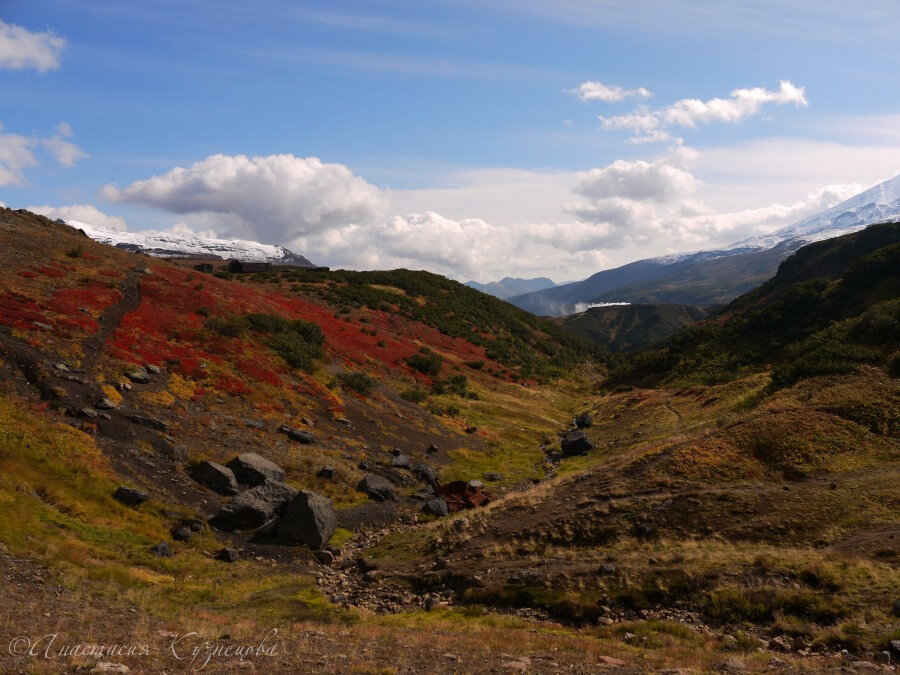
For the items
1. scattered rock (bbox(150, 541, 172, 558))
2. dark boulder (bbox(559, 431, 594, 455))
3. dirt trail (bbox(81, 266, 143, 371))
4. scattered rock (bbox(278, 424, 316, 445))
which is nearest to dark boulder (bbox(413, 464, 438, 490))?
scattered rock (bbox(278, 424, 316, 445))

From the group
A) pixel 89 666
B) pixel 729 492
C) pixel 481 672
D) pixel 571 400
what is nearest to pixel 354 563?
pixel 481 672

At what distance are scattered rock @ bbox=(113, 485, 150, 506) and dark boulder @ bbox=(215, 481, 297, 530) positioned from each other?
12.5ft

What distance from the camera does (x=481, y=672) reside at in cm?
1439

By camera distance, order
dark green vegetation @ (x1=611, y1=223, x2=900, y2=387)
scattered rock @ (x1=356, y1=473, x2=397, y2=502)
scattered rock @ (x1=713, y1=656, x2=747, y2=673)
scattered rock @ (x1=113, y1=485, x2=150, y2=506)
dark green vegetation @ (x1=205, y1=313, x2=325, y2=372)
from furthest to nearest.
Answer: dark green vegetation @ (x1=205, y1=313, x2=325, y2=372)
dark green vegetation @ (x1=611, y1=223, x2=900, y2=387)
scattered rock @ (x1=356, y1=473, x2=397, y2=502)
scattered rock @ (x1=113, y1=485, x2=150, y2=506)
scattered rock @ (x1=713, y1=656, x2=747, y2=673)

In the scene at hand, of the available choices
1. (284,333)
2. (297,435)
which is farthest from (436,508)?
(284,333)

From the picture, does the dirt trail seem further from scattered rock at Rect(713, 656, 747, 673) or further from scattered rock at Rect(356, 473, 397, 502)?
scattered rock at Rect(713, 656, 747, 673)

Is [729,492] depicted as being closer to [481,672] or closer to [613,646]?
[613,646]

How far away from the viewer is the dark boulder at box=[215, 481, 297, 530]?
2742 centimetres

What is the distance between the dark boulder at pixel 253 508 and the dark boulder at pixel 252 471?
1107 millimetres

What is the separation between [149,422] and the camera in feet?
105

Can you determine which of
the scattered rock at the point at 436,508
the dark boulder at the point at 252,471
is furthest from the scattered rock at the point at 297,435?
the scattered rock at the point at 436,508

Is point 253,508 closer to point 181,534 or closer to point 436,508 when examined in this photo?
point 181,534

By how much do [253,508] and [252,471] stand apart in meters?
3.83

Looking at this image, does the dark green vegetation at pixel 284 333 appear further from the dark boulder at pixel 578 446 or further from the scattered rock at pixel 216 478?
the dark boulder at pixel 578 446
